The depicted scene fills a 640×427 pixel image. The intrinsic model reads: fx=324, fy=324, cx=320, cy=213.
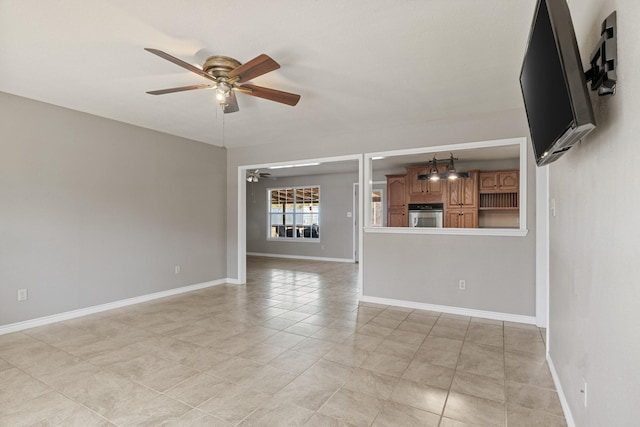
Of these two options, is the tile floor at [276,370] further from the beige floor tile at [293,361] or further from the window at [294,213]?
the window at [294,213]

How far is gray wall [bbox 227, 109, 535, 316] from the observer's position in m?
3.67

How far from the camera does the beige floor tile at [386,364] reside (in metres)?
2.52

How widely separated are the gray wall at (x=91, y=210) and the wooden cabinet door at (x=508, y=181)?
18.9 feet

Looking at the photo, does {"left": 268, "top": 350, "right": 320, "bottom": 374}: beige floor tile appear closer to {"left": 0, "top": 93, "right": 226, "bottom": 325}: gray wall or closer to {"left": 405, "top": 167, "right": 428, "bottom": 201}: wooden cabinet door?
{"left": 0, "top": 93, "right": 226, "bottom": 325}: gray wall

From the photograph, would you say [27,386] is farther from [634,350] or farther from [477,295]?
[477,295]

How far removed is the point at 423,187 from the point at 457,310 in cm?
383

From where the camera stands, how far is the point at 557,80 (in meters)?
1.23

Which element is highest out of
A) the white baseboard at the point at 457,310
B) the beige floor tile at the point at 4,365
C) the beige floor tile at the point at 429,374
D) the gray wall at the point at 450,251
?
the gray wall at the point at 450,251

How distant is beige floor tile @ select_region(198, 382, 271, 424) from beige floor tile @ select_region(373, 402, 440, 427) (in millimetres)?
750

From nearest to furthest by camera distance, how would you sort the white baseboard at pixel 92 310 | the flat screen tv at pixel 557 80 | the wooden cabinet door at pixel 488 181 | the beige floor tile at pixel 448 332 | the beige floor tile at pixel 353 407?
1. the flat screen tv at pixel 557 80
2. the beige floor tile at pixel 353 407
3. the beige floor tile at pixel 448 332
4. the white baseboard at pixel 92 310
5. the wooden cabinet door at pixel 488 181

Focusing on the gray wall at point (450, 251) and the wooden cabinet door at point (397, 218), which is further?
the wooden cabinet door at point (397, 218)

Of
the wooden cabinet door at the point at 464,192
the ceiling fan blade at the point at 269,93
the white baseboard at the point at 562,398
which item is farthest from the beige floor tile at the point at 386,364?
the wooden cabinet door at the point at 464,192

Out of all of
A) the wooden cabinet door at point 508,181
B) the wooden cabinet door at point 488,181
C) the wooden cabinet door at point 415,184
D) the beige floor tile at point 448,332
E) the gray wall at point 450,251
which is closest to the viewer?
the beige floor tile at point 448,332

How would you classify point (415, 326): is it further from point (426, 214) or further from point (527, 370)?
point (426, 214)
